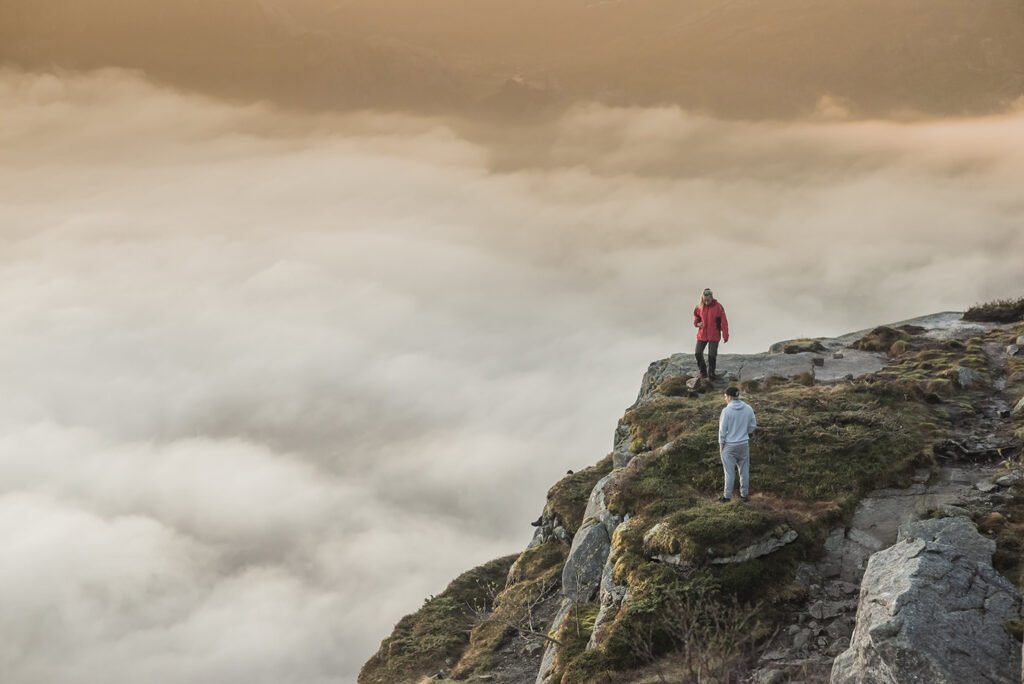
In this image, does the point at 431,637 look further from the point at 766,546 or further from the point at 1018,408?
the point at 1018,408

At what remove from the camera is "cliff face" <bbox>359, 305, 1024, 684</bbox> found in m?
20.1

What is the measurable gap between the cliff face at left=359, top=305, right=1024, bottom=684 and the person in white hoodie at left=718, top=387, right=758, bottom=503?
57 cm

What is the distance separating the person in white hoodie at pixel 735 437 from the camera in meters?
23.4

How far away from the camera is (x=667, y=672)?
19.7 m

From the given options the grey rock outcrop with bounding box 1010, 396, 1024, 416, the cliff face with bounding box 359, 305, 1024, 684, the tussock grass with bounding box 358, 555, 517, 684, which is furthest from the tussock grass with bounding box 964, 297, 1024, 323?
the tussock grass with bounding box 358, 555, 517, 684

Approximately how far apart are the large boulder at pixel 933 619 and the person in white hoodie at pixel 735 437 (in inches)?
210

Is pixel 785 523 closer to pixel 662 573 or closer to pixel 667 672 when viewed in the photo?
pixel 662 573

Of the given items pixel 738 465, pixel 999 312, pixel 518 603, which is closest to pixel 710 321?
pixel 738 465

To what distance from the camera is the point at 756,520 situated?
22438 mm

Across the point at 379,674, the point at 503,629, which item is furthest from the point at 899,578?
Result: the point at 379,674

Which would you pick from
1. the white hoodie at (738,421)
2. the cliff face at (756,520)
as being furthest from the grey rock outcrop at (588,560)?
the white hoodie at (738,421)

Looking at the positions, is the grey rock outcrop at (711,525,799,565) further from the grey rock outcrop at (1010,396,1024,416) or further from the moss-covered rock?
the moss-covered rock

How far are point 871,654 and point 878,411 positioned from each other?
14549 millimetres

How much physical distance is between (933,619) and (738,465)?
27.2 ft
